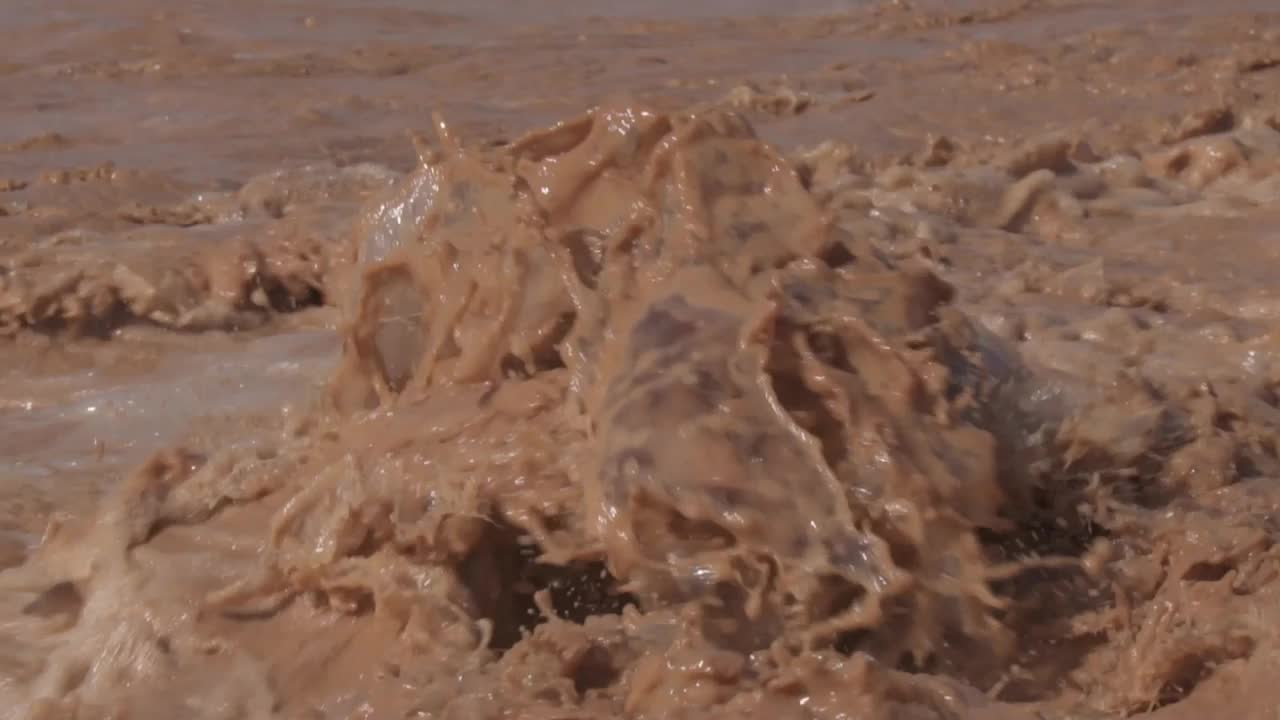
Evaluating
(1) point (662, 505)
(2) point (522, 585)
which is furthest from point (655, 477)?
(2) point (522, 585)

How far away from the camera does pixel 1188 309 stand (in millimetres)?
3561

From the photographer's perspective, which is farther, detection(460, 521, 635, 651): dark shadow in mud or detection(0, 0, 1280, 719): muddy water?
detection(460, 521, 635, 651): dark shadow in mud

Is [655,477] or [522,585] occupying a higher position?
[655,477]

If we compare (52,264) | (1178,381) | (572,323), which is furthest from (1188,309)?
(52,264)

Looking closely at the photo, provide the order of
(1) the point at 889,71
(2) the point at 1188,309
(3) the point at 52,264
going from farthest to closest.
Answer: (1) the point at 889,71
(3) the point at 52,264
(2) the point at 1188,309

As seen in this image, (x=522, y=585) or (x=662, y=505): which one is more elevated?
(x=662, y=505)

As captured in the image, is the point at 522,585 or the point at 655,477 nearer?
the point at 655,477

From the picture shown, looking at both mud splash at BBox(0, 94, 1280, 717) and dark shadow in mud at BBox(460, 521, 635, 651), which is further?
dark shadow in mud at BBox(460, 521, 635, 651)

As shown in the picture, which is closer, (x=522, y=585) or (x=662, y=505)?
(x=662, y=505)

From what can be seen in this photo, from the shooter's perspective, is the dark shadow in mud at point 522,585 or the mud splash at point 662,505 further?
the dark shadow in mud at point 522,585

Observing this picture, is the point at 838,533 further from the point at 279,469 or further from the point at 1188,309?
→ the point at 1188,309

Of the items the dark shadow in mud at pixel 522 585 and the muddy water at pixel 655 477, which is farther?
the dark shadow in mud at pixel 522 585

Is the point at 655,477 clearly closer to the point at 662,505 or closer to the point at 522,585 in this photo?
the point at 662,505

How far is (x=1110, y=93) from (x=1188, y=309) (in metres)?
2.26
